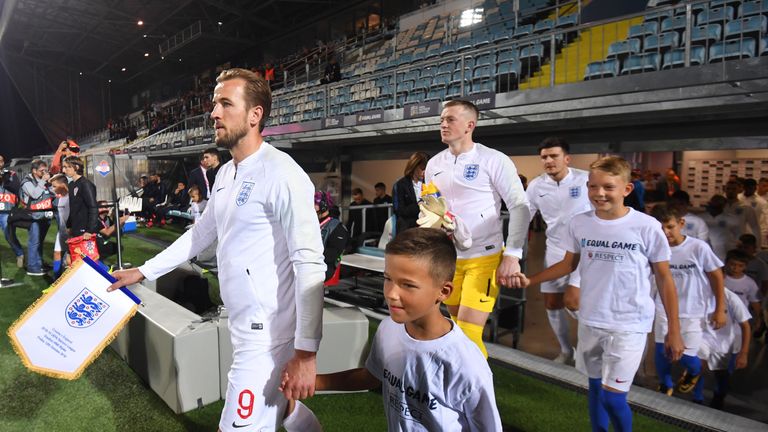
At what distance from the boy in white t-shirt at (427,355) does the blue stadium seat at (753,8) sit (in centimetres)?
654

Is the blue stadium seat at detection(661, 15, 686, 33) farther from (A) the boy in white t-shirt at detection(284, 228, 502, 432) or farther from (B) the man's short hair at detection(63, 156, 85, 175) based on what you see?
(B) the man's short hair at detection(63, 156, 85, 175)

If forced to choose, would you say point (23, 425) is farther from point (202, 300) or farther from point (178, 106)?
point (178, 106)

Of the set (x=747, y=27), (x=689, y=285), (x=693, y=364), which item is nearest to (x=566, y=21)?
(x=747, y=27)

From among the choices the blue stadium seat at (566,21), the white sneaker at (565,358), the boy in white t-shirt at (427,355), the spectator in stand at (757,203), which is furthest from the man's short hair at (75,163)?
the blue stadium seat at (566,21)

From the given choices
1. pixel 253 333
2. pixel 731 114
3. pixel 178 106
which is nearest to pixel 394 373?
pixel 253 333

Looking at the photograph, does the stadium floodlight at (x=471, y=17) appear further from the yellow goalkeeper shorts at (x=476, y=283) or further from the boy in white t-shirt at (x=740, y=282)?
the yellow goalkeeper shorts at (x=476, y=283)

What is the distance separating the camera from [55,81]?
33094 mm

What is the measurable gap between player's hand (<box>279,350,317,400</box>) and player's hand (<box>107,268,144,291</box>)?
37.1 inches

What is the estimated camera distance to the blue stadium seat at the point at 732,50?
5754 millimetres

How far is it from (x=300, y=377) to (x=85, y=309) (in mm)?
1118

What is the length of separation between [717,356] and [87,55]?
120 feet

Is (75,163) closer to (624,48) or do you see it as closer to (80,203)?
(80,203)

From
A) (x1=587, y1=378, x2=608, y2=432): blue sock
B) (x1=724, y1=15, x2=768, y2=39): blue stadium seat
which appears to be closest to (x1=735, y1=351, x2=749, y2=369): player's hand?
(x1=587, y1=378, x2=608, y2=432): blue sock

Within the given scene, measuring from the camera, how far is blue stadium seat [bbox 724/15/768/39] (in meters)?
5.73
